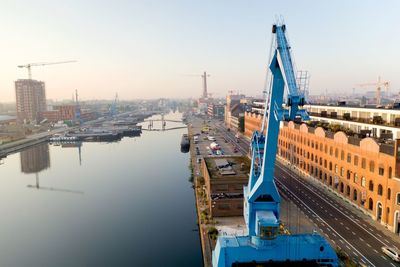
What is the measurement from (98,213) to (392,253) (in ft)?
98.3

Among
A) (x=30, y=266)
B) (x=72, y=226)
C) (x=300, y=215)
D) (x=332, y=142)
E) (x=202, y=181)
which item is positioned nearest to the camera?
(x=30, y=266)

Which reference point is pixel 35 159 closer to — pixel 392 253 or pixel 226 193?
pixel 226 193

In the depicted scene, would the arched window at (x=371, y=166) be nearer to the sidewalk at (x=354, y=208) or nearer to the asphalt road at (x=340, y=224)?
the sidewalk at (x=354, y=208)

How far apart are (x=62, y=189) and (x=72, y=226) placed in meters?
16.5

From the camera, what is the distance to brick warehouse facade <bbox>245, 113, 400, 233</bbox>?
27.1 m

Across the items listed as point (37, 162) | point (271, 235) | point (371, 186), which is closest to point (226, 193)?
point (271, 235)

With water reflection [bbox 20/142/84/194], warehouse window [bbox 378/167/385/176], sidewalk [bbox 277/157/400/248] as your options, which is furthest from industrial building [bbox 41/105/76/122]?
warehouse window [bbox 378/167/385/176]

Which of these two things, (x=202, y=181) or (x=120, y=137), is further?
(x=120, y=137)

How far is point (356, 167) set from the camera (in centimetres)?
3281

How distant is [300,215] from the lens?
30.9m

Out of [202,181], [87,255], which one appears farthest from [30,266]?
[202,181]

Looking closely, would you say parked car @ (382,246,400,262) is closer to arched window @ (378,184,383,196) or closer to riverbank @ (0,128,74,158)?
arched window @ (378,184,383,196)

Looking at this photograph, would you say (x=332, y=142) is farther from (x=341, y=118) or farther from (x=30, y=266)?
(x=30, y=266)

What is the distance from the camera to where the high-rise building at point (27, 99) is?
148 m
